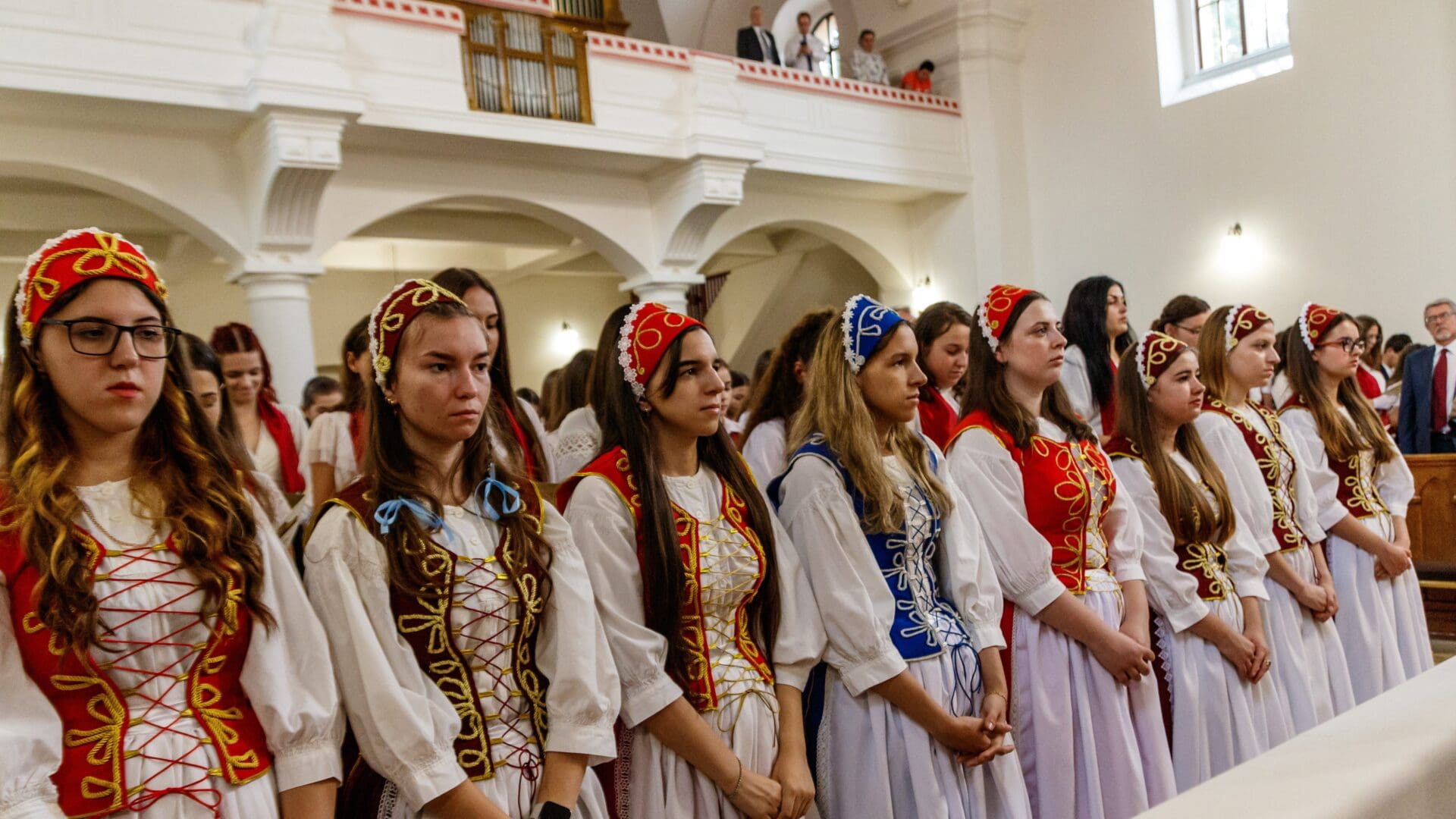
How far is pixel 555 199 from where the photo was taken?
29.7ft

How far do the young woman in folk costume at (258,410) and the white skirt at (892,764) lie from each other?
5.86 ft

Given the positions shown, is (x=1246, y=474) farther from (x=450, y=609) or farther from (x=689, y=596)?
(x=450, y=609)

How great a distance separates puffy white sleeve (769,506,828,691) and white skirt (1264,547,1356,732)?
166cm

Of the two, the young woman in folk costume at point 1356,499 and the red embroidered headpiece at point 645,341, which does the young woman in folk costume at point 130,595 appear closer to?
the red embroidered headpiece at point 645,341

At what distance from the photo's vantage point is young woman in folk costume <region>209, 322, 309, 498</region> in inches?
129

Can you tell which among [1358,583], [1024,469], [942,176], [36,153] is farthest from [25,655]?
[942,176]

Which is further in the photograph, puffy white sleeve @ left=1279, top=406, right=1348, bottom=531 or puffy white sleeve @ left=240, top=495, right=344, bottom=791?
puffy white sleeve @ left=1279, top=406, right=1348, bottom=531

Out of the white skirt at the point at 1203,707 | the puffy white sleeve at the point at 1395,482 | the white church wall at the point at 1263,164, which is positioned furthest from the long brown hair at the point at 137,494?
the white church wall at the point at 1263,164

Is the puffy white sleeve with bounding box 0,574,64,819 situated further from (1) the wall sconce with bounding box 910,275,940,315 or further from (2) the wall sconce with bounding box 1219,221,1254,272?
(1) the wall sconce with bounding box 910,275,940,315

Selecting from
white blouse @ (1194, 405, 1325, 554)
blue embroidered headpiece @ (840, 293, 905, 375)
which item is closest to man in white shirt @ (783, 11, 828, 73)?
white blouse @ (1194, 405, 1325, 554)

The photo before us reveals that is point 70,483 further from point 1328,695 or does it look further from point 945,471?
point 1328,695

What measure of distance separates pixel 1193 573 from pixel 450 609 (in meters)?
2.11

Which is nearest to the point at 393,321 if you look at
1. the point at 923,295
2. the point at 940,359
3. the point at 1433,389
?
the point at 940,359

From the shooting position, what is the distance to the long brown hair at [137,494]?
139 cm
